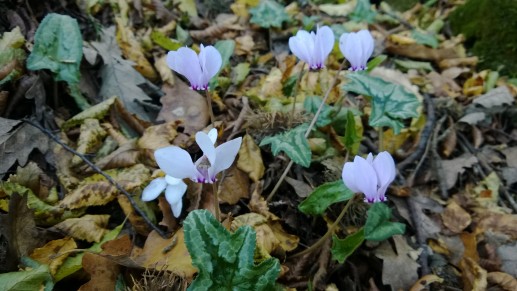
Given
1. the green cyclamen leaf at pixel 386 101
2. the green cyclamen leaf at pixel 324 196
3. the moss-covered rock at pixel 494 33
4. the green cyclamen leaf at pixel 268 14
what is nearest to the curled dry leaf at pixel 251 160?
the green cyclamen leaf at pixel 324 196

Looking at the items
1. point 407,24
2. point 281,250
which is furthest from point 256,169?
point 407,24

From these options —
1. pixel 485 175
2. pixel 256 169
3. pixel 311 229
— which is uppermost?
pixel 256 169

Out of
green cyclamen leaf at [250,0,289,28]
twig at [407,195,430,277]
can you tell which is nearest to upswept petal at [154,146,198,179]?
twig at [407,195,430,277]

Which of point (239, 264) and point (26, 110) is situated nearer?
point (239, 264)

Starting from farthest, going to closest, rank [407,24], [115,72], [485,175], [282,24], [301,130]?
[407,24], [282,24], [485,175], [115,72], [301,130]

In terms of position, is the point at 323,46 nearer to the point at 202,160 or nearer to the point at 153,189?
the point at 202,160

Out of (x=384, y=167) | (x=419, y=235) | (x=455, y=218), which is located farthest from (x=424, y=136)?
(x=384, y=167)

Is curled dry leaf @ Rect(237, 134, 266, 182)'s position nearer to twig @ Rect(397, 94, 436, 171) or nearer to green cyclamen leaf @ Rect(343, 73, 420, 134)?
green cyclamen leaf @ Rect(343, 73, 420, 134)

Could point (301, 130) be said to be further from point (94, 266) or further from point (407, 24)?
point (407, 24)
